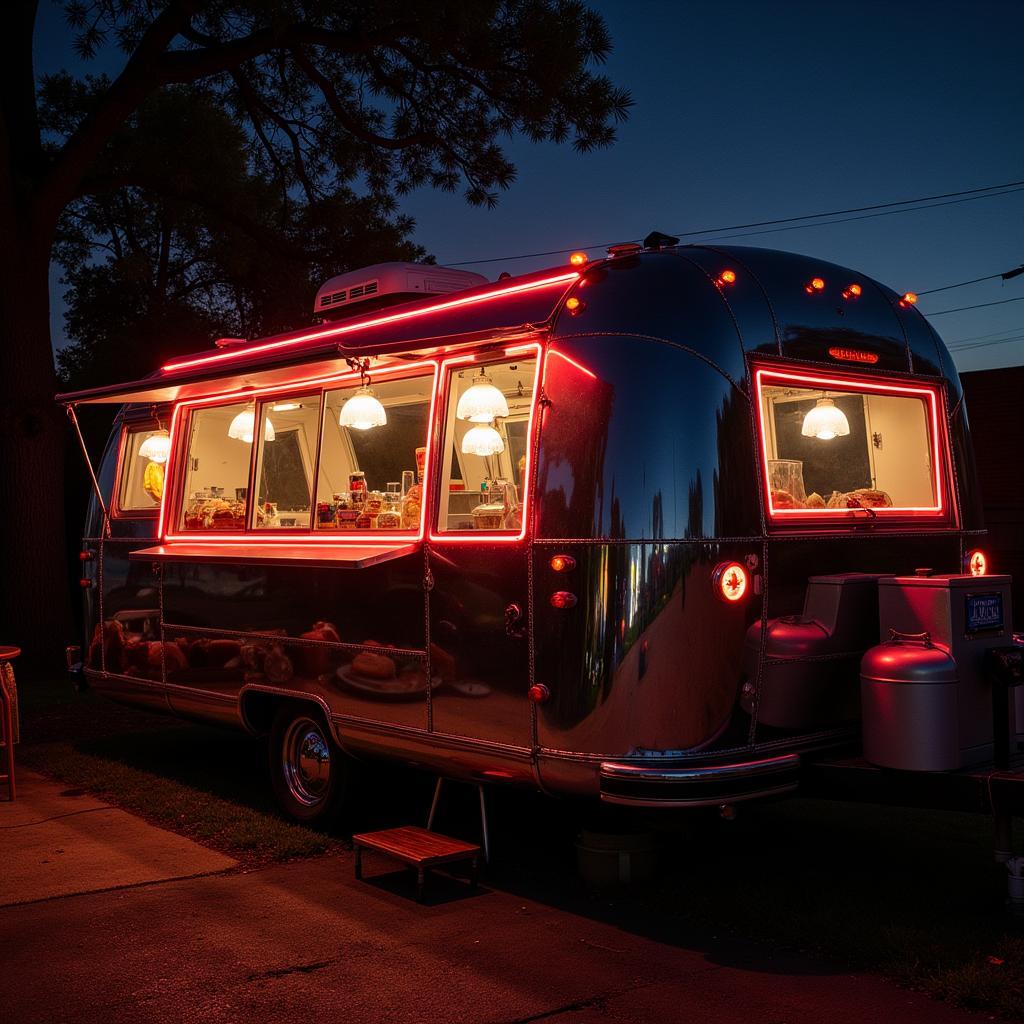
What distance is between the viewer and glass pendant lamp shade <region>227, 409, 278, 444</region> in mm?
7289

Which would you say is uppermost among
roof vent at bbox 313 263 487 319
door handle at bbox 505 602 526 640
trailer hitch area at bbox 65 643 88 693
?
roof vent at bbox 313 263 487 319

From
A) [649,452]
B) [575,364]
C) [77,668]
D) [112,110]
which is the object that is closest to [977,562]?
[649,452]

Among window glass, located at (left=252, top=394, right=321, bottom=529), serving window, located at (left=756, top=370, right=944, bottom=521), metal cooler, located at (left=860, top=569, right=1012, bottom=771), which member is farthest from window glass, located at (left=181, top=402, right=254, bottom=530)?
metal cooler, located at (left=860, top=569, right=1012, bottom=771)

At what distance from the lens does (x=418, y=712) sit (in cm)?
567

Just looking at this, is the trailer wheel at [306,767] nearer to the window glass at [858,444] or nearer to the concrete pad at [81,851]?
the concrete pad at [81,851]

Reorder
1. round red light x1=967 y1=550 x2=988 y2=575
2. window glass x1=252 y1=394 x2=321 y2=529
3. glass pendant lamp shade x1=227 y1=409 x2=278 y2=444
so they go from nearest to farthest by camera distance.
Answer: round red light x1=967 y1=550 x2=988 y2=575
window glass x1=252 y1=394 x2=321 y2=529
glass pendant lamp shade x1=227 y1=409 x2=278 y2=444

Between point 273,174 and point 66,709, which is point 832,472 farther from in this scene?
point 273,174

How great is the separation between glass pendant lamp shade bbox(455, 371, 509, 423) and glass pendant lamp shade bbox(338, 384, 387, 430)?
717mm

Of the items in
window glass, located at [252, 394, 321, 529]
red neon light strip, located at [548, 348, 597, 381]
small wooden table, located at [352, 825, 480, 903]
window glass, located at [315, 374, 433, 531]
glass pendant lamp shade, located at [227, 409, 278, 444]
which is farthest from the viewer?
glass pendant lamp shade, located at [227, 409, 278, 444]

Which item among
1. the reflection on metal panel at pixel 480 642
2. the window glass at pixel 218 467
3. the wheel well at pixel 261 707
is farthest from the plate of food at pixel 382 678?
the window glass at pixel 218 467

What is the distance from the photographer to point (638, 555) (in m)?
4.83

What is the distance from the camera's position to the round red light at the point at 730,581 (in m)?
4.84

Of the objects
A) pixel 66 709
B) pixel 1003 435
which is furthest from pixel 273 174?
pixel 1003 435

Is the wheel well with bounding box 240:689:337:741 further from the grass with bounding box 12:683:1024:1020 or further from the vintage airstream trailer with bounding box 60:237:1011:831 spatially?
the grass with bounding box 12:683:1024:1020
